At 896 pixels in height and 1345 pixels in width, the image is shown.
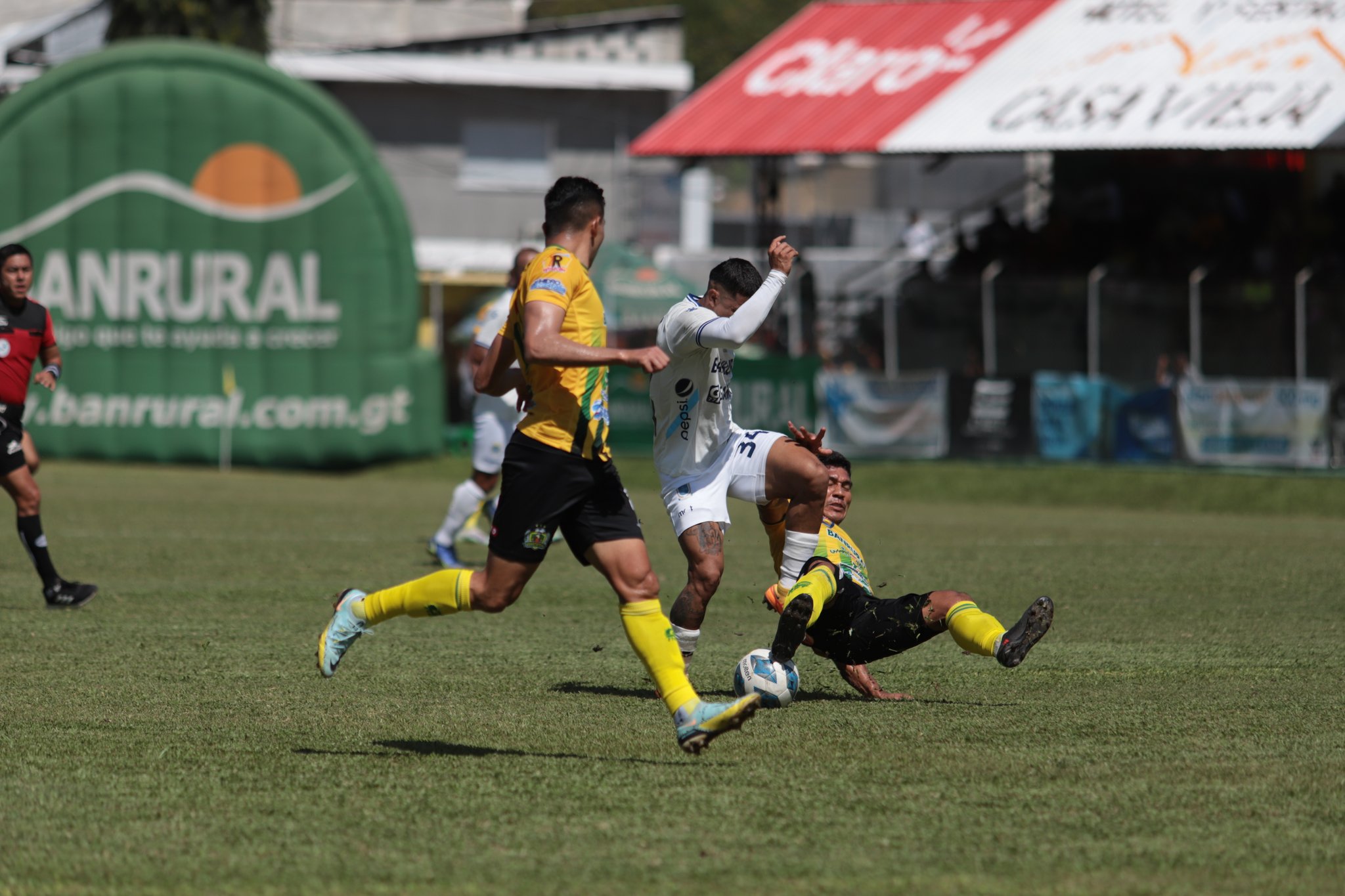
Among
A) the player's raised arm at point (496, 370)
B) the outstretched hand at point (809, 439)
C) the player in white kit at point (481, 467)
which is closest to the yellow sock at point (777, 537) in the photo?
the outstretched hand at point (809, 439)

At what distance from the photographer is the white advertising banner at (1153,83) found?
23.2m

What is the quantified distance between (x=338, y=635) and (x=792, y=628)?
1.77 metres

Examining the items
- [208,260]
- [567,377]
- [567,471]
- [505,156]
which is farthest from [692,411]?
[505,156]

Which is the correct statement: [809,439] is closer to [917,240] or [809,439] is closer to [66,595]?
[66,595]

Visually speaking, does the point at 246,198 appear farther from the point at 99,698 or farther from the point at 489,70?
the point at 99,698

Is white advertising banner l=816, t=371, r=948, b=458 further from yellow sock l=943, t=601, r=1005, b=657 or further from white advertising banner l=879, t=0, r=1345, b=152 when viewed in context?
yellow sock l=943, t=601, r=1005, b=657

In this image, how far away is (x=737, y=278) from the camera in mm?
7418

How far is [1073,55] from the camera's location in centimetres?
2583

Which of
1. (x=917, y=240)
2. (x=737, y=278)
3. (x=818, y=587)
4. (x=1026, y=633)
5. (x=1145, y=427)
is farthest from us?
(x=917, y=240)

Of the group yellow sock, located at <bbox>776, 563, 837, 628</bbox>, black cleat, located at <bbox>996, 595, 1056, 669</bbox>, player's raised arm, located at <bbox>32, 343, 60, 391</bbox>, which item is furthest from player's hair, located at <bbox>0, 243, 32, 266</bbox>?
black cleat, located at <bbox>996, 595, 1056, 669</bbox>

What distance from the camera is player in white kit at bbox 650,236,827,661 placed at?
751 centimetres

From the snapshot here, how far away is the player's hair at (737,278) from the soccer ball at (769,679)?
1662 millimetres

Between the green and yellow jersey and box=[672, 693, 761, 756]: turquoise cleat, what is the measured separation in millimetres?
1016

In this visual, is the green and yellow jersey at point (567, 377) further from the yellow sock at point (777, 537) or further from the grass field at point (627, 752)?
the yellow sock at point (777, 537)
